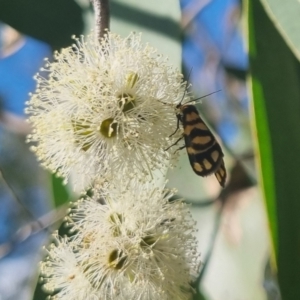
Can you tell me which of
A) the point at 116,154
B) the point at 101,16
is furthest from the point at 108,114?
the point at 101,16

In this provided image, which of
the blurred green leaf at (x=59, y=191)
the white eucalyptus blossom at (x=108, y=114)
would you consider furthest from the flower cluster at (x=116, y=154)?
the blurred green leaf at (x=59, y=191)

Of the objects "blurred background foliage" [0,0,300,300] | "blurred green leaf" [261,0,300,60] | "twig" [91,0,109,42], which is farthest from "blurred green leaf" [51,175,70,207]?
"blurred green leaf" [261,0,300,60]

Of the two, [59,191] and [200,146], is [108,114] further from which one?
[59,191]

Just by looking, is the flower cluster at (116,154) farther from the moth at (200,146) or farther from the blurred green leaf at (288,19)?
the blurred green leaf at (288,19)

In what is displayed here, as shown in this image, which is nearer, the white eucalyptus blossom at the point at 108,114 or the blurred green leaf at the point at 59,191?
the white eucalyptus blossom at the point at 108,114

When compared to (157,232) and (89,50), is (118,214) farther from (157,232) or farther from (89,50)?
(89,50)

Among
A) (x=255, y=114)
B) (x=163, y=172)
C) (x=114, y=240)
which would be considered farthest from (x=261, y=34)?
(x=114, y=240)
